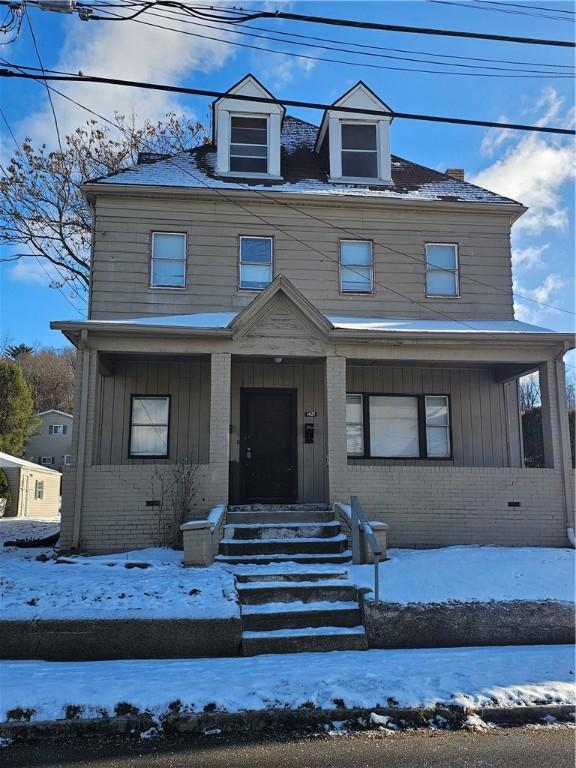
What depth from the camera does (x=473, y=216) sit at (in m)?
13.7

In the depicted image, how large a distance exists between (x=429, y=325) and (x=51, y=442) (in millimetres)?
35496

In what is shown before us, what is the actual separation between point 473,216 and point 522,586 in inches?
341

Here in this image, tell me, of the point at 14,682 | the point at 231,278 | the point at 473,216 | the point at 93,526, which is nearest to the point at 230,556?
the point at 93,526

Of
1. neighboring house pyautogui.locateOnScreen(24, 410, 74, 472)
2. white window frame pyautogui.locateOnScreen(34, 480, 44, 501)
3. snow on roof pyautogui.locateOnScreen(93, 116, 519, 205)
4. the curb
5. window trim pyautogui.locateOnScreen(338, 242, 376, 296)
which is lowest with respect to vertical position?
the curb

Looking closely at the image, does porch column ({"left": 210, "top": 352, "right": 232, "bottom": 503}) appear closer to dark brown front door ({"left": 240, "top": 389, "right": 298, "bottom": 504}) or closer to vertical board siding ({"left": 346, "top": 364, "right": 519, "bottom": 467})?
dark brown front door ({"left": 240, "top": 389, "right": 298, "bottom": 504})

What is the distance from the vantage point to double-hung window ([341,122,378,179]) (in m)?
14.3

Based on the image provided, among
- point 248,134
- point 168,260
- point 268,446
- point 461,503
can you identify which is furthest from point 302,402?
point 248,134

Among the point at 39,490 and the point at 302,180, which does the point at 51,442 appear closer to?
the point at 39,490

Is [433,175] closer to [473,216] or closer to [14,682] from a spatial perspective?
[473,216]

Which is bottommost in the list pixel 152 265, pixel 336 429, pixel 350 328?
pixel 336 429

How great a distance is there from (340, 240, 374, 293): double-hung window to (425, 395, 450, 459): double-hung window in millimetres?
2742

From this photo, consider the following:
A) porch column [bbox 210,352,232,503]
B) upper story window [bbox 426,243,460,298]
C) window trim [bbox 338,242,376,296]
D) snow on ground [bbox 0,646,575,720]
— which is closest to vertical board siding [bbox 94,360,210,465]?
porch column [bbox 210,352,232,503]

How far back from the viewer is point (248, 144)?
46.1 ft

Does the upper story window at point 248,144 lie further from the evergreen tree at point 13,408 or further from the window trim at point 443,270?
the evergreen tree at point 13,408
